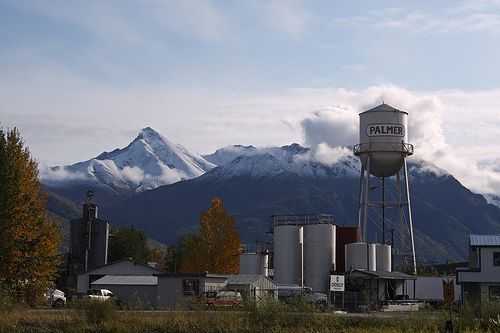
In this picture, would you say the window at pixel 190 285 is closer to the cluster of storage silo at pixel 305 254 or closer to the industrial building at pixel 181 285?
the industrial building at pixel 181 285

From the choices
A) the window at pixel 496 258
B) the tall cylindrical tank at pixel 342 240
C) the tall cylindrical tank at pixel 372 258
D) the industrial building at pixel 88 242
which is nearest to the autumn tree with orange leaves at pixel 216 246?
the tall cylindrical tank at pixel 342 240

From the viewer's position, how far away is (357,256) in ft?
244

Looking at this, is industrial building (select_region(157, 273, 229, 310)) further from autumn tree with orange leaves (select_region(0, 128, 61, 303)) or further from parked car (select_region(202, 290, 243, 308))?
autumn tree with orange leaves (select_region(0, 128, 61, 303))

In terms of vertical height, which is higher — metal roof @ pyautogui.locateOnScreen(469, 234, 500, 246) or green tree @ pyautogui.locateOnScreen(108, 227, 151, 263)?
green tree @ pyautogui.locateOnScreen(108, 227, 151, 263)

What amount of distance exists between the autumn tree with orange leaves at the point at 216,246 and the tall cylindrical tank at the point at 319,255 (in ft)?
45.0

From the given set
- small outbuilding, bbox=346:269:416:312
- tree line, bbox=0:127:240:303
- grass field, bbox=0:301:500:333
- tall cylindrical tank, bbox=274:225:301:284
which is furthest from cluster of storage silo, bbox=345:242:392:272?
grass field, bbox=0:301:500:333

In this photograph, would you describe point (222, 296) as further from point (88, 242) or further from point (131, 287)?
point (88, 242)

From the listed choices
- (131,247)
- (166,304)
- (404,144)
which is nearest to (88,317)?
(166,304)

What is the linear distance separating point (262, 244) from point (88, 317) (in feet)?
162

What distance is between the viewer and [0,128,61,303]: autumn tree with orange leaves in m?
49.1

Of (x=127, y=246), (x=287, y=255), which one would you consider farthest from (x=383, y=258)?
(x=127, y=246)

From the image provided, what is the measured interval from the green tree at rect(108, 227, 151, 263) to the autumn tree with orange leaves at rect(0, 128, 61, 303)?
6188 centimetres

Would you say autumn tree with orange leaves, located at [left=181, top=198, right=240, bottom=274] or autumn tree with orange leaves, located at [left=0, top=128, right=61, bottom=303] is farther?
autumn tree with orange leaves, located at [left=181, top=198, right=240, bottom=274]

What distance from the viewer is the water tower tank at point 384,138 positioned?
264 feet
